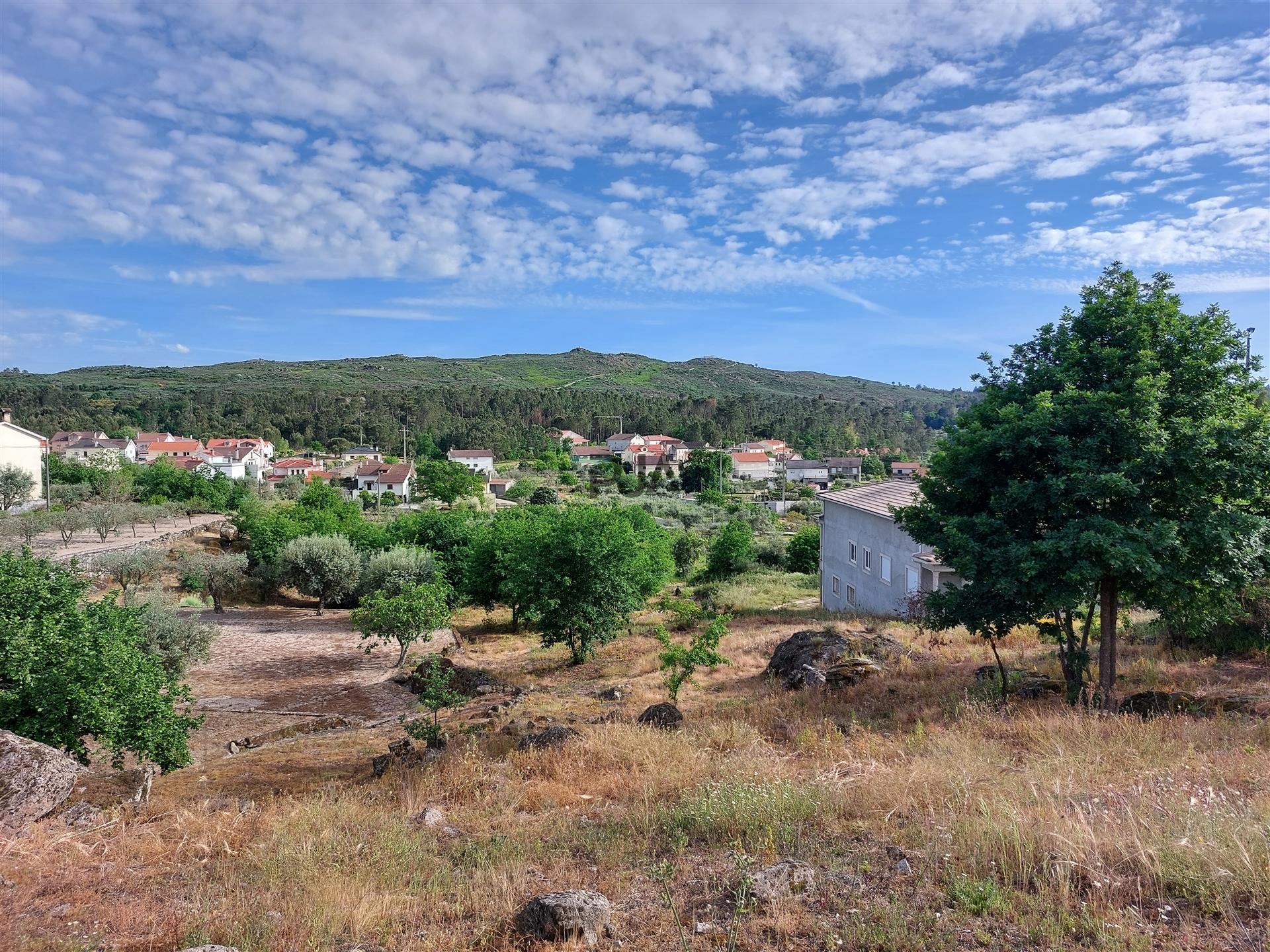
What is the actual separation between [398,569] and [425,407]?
3890 inches

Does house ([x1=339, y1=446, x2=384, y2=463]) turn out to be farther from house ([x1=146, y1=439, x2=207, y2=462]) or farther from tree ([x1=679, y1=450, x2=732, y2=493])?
tree ([x1=679, y1=450, x2=732, y2=493])

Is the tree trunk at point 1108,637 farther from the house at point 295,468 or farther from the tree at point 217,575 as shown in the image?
the house at point 295,468

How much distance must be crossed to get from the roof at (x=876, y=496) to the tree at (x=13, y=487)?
182ft

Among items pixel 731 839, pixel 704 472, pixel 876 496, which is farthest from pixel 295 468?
pixel 731 839

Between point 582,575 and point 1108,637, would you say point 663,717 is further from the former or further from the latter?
point 582,575

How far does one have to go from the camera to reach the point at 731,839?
5625mm

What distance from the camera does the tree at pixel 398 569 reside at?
2598 centimetres

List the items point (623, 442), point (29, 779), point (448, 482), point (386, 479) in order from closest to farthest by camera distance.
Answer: point (29, 779) → point (448, 482) → point (386, 479) → point (623, 442)

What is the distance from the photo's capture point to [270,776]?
10758mm

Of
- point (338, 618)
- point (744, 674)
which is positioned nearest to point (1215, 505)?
point (744, 674)

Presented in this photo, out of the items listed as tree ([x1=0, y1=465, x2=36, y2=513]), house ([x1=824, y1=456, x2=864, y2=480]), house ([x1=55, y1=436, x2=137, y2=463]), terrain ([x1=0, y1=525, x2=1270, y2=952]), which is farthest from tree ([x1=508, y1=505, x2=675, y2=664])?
house ([x1=824, y1=456, x2=864, y2=480])

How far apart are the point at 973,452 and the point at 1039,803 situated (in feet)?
18.9

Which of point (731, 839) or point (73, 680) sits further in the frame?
point (73, 680)

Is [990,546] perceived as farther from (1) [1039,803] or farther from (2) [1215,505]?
(1) [1039,803]
